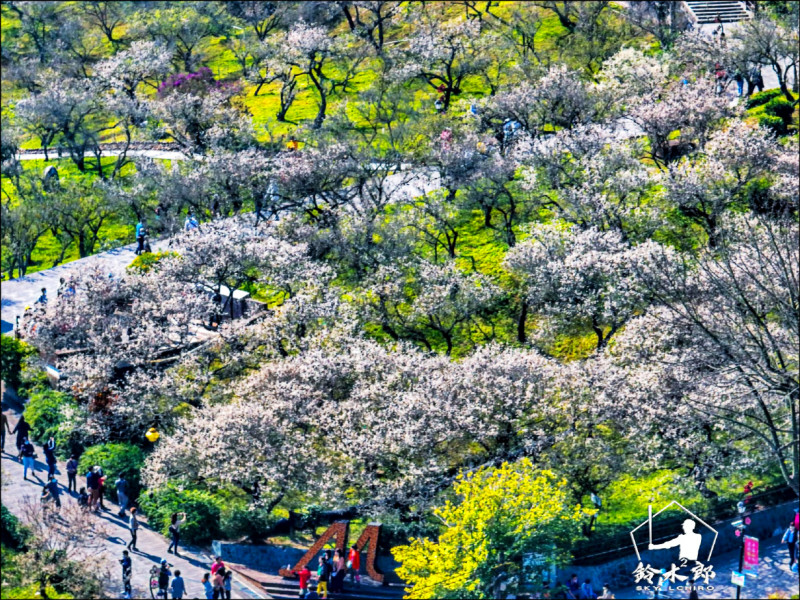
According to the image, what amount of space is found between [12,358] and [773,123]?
45395mm

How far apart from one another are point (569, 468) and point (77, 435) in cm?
2078

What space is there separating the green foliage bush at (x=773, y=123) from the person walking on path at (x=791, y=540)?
35070 mm

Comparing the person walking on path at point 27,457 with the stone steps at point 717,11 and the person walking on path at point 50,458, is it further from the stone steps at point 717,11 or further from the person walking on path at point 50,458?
the stone steps at point 717,11

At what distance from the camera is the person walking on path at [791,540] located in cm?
5728

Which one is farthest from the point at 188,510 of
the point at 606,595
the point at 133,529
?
the point at 606,595

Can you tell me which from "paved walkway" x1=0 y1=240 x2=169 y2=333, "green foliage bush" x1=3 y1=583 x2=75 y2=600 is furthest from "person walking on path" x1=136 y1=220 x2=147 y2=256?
"green foliage bush" x1=3 y1=583 x2=75 y2=600

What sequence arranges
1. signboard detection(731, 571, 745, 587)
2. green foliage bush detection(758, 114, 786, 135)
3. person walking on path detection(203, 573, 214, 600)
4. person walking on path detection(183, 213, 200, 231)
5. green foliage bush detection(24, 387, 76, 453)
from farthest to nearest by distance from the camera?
green foliage bush detection(758, 114, 786, 135), person walking on path detection(183, 213, 200, 231), green foliage bush detection(24, 387, 76, 453), person walking on path detection(203, 573, 214, 600), signboard detection(731, 571, 745, 587)

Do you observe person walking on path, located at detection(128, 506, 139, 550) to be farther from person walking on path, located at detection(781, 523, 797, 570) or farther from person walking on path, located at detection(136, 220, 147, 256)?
person walking on path, located at detection(136, 220, 147, 256)

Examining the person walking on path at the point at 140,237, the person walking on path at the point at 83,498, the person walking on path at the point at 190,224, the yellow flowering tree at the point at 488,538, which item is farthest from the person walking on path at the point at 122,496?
the person walking on path at the point at 140,237

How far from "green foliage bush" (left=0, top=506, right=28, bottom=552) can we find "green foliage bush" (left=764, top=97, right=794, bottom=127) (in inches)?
2078

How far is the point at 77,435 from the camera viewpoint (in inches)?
2527

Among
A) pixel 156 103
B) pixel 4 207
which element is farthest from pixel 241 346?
pixel 156 103

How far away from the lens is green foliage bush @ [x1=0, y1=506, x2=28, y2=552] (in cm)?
5653

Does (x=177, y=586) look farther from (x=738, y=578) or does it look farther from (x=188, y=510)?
(x=738, y=578)
